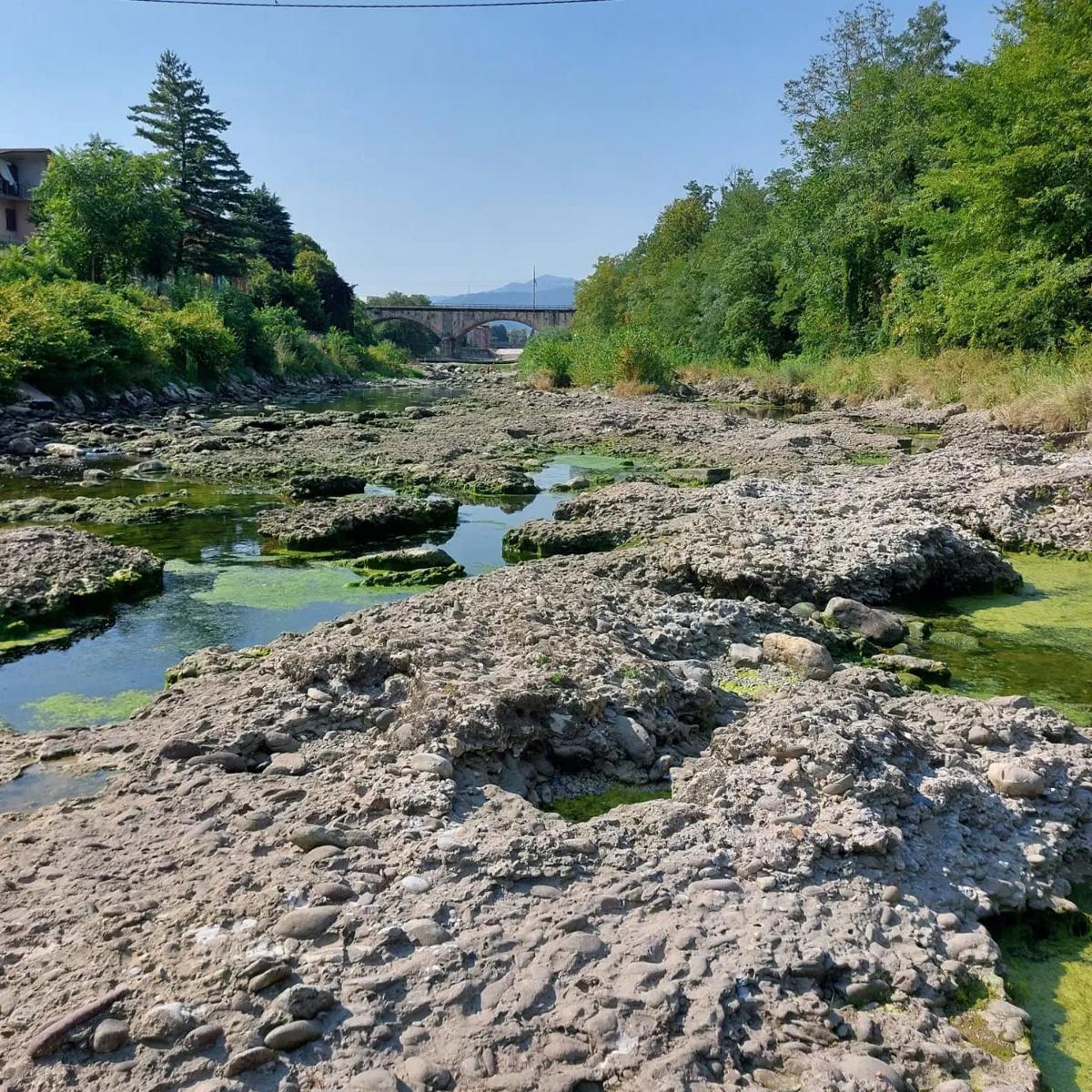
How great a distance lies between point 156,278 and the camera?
36844 millimetres

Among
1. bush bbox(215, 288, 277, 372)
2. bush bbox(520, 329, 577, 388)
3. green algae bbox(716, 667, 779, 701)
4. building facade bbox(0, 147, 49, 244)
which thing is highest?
building facade bbox(0, 147, 49, 244)

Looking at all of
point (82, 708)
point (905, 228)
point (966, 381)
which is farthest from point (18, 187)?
point (82, 708)

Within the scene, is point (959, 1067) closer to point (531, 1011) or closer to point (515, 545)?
point (531, 1011)

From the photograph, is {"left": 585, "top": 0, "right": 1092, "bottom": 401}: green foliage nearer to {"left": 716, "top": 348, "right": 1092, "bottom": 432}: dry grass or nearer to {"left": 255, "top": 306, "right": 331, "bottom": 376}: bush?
{"left": 716, "top": 348, "right": 1092, "bottom": 432}: dry grass

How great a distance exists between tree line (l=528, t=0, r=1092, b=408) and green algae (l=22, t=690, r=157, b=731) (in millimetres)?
17739

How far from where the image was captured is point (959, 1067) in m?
2.33

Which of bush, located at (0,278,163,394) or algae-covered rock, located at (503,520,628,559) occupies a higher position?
bush, located at (0,278,163,394)

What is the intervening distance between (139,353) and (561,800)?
2389cm

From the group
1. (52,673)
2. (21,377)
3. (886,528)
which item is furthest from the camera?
(21,377)

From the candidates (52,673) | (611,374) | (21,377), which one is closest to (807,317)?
(611,374)

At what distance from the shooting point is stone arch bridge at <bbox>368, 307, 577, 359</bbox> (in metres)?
93.8

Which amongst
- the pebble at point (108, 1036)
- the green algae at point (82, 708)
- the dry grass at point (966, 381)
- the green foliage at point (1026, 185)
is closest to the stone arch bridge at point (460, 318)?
the dry grass at point (966, 381)

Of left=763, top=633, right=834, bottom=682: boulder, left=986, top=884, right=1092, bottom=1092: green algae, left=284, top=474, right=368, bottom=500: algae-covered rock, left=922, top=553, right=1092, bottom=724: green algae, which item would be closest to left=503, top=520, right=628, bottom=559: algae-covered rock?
left=922, top=553, right=1092, bottom=724: green algae

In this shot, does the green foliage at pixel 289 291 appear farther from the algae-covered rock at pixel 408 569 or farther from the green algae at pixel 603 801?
the green algae at pixel 603 801
